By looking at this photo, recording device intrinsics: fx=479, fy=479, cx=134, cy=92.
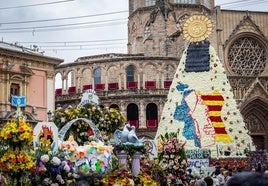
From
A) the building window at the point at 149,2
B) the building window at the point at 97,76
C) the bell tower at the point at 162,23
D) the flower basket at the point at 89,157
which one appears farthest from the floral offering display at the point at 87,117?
the building window at the point at 149,2

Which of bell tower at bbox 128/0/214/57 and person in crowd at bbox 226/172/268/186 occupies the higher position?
bell tower at bbox 128/0/214/57

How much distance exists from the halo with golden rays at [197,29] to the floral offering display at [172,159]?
37.2 ft

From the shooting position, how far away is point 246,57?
50.1m

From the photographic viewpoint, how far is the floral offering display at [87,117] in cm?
1777

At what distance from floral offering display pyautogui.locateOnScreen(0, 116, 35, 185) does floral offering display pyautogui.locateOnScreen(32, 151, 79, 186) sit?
0.21 m

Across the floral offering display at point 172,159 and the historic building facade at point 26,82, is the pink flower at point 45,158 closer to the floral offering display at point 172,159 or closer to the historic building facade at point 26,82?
the floral offering display at point 172,159

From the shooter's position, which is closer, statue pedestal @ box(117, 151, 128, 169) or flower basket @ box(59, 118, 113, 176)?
flower basket @ box(59, 118, 113, 176)

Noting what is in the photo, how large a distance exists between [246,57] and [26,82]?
80.8ft

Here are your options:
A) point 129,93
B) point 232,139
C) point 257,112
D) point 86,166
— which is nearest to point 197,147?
point 232,139

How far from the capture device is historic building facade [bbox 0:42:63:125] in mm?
33844

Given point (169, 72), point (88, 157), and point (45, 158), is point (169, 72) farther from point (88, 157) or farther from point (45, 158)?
point (45, 158)

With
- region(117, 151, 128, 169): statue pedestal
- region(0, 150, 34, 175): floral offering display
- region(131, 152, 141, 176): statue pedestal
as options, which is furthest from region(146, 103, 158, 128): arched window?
region(0, 150, 34, 175): floral offering display

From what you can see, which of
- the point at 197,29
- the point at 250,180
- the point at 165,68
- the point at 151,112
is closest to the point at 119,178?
the point at 250,180

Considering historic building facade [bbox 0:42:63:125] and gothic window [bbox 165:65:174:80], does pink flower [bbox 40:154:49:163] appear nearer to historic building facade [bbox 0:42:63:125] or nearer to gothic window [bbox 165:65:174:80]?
historic building facade [bbox 0:42:63:125]
